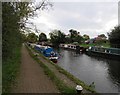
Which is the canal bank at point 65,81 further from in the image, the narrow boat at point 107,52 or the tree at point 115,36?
the tree at point 115,36

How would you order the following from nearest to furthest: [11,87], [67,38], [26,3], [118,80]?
1. [11,87]
2. [118,80]
3. [26,3]
4. [67,38]

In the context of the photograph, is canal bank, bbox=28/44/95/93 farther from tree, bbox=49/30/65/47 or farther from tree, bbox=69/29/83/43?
tree, bbox=49/30/65/47

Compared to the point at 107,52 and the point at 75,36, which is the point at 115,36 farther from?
the point at 75,36

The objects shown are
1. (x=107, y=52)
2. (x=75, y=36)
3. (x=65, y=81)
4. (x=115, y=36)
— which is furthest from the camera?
(x=75, y=36)

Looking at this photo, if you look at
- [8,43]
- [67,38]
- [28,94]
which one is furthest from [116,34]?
[67,38]

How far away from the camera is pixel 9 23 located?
11.0m

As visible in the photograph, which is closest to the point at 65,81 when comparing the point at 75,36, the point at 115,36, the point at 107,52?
the point at 107,52

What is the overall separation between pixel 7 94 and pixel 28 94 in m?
0.77

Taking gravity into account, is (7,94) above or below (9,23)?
below

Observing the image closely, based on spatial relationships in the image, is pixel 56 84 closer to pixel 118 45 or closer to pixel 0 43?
pixel 0 43

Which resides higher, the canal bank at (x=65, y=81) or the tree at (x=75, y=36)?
the tree at (x=75, y=36)

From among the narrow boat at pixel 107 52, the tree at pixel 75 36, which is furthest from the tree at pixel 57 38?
the narrow boat at pixel 107 52

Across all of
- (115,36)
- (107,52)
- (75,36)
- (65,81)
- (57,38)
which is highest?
(75,36)

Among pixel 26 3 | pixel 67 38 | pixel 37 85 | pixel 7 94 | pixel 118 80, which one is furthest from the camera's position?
pixel 67 38
